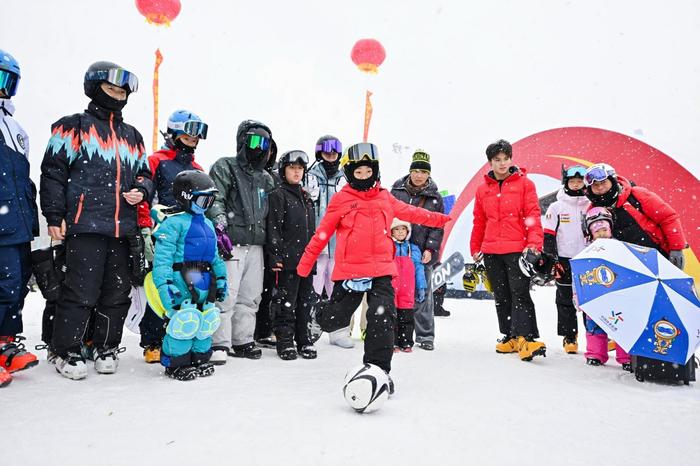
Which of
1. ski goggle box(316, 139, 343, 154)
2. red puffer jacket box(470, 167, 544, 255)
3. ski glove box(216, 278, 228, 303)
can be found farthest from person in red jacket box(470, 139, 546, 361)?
Answer: ski glove box(216, 278, 228, 303)

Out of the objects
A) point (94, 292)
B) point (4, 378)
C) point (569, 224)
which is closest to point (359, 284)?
point (94, 292)

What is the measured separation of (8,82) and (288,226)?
91.7 inches

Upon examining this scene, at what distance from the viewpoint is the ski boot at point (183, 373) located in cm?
328

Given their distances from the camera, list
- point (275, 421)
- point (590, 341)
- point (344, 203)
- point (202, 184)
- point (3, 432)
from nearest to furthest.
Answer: point (3, 432), point (275, 421), point (344, 203), point (202, 184), point (590, 341)

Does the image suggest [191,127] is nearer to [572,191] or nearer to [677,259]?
[572,191]

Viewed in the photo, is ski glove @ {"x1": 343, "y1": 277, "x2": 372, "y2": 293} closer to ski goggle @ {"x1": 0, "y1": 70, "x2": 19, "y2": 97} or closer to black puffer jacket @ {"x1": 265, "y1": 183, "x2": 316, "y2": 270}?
black puffer jacket @ {"x1": 265, "y1": 183, "x2": 316, "y2": 270}

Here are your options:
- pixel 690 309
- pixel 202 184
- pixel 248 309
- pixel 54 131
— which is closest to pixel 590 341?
pixel 690 309

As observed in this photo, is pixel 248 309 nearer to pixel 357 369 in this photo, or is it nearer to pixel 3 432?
pixel 357 369

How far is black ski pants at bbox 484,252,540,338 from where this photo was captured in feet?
14.4

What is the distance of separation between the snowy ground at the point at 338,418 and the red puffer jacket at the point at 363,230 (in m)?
0.81

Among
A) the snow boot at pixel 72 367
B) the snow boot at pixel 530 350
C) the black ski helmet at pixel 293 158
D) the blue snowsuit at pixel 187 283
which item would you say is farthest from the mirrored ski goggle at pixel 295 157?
the snow boot at pixel 530 350

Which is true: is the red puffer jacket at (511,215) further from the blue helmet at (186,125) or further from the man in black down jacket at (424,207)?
the blue helmet at (186,125)

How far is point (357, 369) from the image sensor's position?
2742 millimetres

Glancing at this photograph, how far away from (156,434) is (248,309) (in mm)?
2074
